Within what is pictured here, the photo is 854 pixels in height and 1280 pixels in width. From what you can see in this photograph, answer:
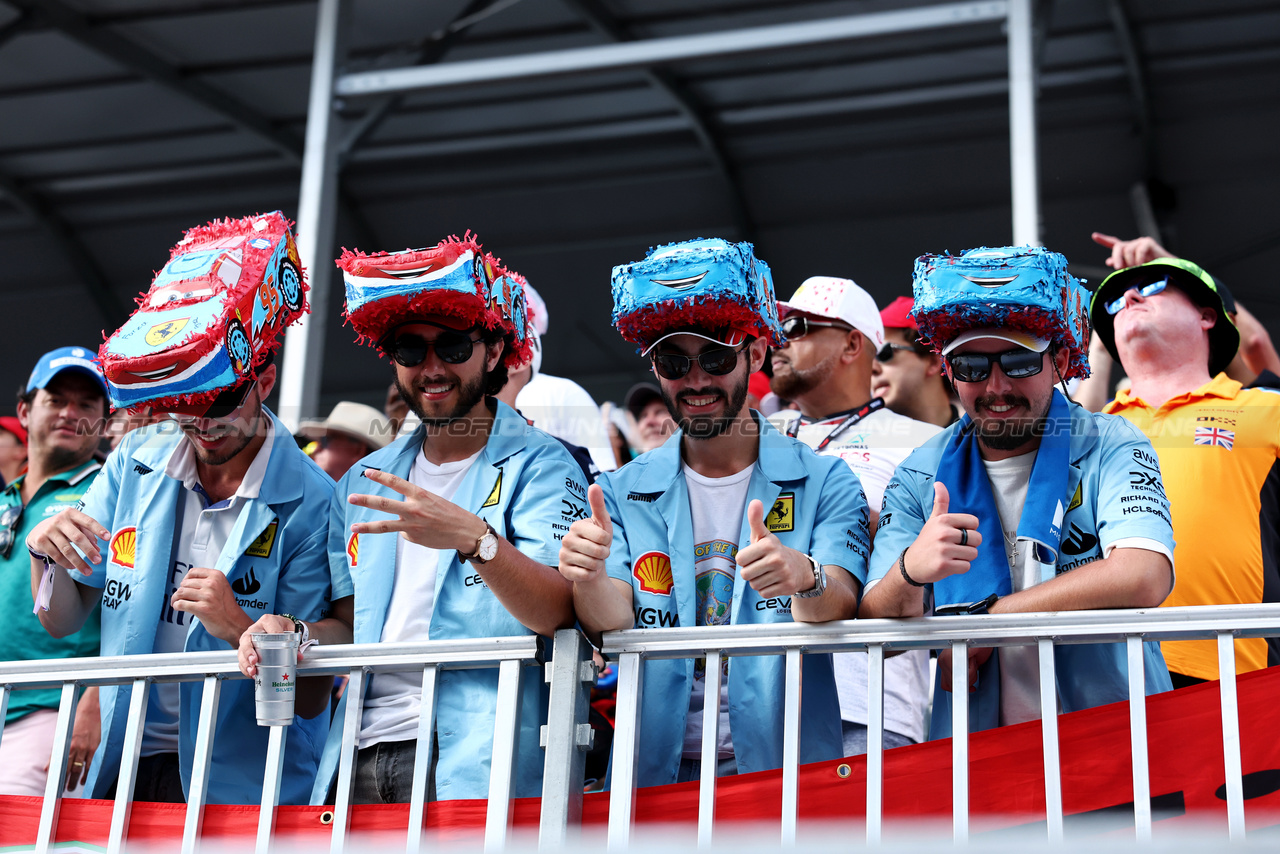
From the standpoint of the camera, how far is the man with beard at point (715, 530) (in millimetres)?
2615

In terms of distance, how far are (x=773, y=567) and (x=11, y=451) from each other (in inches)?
207

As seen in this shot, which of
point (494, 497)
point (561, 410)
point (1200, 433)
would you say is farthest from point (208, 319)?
point (1200, 433)

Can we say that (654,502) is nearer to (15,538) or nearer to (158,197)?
(15,538)

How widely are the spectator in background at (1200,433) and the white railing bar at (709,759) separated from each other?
4.05 feet

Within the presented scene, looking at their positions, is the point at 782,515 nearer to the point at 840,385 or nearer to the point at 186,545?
the point at 840,385

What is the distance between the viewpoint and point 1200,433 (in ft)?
11.2

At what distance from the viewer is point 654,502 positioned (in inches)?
118

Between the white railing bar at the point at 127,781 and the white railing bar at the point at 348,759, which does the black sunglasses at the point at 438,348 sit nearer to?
the white railing bar at the point at 348,759

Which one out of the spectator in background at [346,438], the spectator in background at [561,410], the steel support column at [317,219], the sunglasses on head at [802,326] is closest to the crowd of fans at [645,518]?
the sunglasses on head at [802,326]

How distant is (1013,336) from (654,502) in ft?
3.07

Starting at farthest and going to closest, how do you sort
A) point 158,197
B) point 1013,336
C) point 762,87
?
point 158,197 < point 762,87 < point 1013,336

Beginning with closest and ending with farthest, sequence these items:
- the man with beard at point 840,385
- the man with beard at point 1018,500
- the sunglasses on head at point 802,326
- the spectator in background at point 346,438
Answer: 1. the man with beard at point 1018,500
2. the man with beard at point 840,385
3. the sunglasses on head at point 802,326
4. the spectator in background at point 346,438

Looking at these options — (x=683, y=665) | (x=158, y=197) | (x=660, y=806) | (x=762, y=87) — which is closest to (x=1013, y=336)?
(x=683, y=665)

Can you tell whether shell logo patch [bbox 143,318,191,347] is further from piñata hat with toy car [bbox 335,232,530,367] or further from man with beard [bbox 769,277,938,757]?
man with beard [bbox 769,277,938,757]
